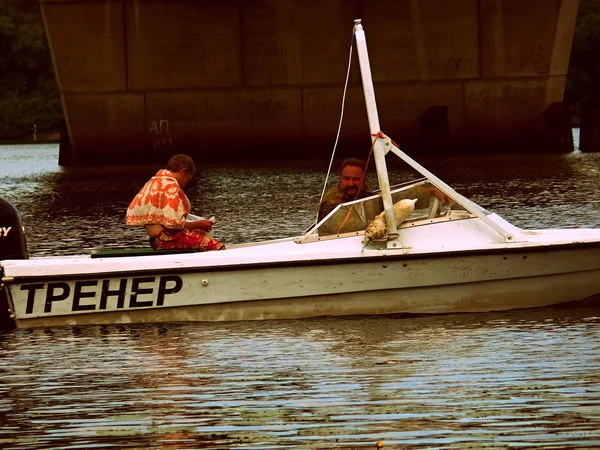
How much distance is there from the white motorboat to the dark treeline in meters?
93.4

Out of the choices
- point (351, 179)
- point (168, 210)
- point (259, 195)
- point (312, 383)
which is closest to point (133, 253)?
point (168, 210)

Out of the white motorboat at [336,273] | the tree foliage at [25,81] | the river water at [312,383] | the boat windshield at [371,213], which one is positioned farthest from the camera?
the tree foliage at [25,81]

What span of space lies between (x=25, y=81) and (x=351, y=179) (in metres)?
97.2

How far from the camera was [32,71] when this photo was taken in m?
108

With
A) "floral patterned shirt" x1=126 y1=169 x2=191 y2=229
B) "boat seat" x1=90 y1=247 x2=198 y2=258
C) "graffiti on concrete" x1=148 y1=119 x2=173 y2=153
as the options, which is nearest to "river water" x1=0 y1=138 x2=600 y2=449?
"boat seat" x1=90 y1=247 x2=198 y2=258

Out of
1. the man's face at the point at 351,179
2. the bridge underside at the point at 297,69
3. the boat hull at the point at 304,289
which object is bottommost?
the boat hull at the point at 304,289

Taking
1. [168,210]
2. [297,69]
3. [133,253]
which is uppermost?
[297,69]

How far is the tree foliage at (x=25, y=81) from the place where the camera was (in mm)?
106000

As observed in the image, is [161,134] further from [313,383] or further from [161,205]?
[313,383]

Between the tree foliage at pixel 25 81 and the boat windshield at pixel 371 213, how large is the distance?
311 feet

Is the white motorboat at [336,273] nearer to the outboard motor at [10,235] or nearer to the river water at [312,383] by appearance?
the river water at [312,383]

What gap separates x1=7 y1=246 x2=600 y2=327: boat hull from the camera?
12578 millimetres

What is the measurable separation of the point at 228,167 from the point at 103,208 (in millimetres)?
14614

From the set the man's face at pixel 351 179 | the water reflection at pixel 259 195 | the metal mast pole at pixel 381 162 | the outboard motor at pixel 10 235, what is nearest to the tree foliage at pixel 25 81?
the water reflection at pixel 259 195
